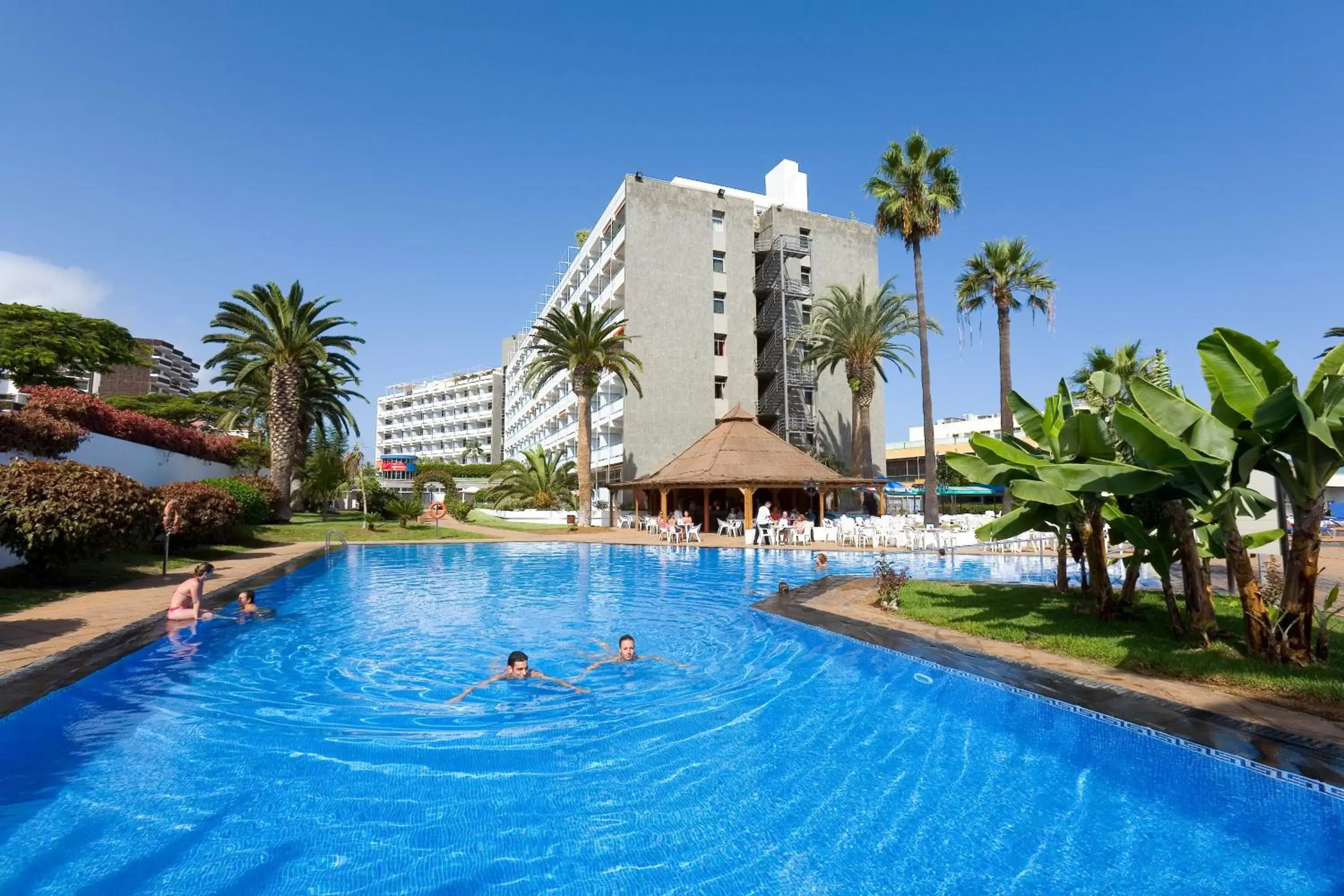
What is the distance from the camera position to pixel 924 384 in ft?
107

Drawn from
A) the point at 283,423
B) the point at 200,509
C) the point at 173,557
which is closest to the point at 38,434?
the point at 200,509

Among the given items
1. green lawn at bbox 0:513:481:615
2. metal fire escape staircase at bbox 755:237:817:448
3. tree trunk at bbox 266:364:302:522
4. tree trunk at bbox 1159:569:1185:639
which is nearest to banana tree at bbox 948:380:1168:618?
tree trunk at bbox 1159:569:1185:639

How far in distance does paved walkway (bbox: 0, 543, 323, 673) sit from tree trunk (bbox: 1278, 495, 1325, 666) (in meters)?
12.6

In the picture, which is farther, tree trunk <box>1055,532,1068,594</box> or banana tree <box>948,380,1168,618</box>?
tree trunk <box>1055,532,1068,594</box>

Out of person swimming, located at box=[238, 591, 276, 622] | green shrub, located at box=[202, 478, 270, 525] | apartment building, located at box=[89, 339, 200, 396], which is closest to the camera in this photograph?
person swimming, located at box=[238, 591, 276, 622]

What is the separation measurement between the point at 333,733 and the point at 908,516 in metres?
31.7

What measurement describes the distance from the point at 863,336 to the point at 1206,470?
3113 centimetres

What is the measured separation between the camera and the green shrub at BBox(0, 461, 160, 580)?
1119cm

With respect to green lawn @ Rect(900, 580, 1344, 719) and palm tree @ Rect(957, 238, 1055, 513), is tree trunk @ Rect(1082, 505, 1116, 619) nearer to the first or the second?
green lawn @ Rect(900, 580, 1344, 719)

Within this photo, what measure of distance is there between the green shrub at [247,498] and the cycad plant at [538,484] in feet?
48.7

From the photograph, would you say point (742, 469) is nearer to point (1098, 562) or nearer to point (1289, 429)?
point (1098, 562)

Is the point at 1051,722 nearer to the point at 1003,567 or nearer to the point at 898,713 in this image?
the point at 898,713

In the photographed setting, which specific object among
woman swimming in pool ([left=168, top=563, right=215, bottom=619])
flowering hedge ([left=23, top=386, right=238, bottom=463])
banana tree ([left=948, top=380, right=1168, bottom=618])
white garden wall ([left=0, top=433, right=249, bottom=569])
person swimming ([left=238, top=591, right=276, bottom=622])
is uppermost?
flowering hedge ([left=23, top=386, right=238, bottom=463])

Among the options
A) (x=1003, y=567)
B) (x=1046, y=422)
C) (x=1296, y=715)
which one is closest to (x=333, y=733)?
(x=1296, y=715)
